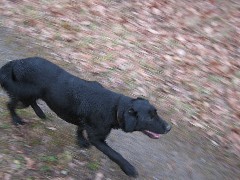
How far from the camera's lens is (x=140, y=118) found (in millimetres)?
4250

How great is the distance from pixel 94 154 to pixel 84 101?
85cm

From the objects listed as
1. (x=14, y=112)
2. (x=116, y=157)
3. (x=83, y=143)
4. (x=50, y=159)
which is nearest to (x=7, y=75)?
(x=14, y=112)

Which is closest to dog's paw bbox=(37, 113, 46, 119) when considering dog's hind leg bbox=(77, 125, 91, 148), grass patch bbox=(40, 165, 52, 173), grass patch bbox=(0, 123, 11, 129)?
grass patch bbox=(0, 123, 11, 129)

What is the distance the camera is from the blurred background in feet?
16.1

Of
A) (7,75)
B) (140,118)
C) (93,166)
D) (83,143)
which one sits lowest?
(93,166)

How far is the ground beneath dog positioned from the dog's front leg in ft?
0.50

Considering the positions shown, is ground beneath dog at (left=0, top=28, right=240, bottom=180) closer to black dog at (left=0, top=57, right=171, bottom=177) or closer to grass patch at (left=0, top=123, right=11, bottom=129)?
grass patch at (left=0, top=123, right=11, bottom=129)

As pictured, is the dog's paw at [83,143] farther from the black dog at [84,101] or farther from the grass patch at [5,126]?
the grass patch at [5,126]

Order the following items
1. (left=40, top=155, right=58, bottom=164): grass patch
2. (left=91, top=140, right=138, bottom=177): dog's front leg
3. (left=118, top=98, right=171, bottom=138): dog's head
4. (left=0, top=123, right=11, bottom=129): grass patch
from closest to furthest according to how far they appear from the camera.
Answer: (left=118, top=98, right=171, bottom=138): dog's head < (left=91, top=140, right=138, bottom=177): dog's front leg < (left=40, top=155, right=58, bottom=164): grass patch < (left=0, top=123, right=11, bottom=129): grass patch

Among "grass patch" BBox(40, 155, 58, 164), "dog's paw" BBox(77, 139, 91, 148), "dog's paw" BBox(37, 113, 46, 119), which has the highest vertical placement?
"dog's paw" BBox(37, 113, 46, 119)

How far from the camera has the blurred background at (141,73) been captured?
490 centimetres

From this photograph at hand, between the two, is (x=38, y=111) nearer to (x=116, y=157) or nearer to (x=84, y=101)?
(x=84, y=101)

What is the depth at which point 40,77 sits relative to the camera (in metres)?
4.53

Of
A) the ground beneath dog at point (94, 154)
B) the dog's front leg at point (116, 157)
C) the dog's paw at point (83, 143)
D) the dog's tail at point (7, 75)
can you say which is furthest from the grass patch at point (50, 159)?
the dog's tail at point (7, 75)
